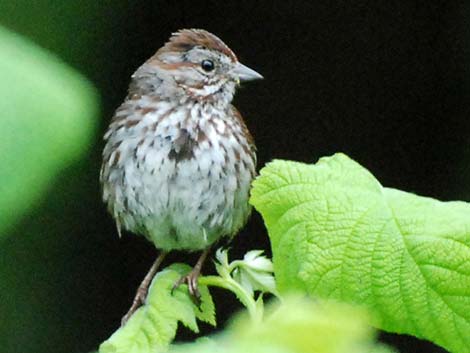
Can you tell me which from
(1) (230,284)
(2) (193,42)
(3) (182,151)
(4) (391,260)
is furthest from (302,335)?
(2) (193,42)

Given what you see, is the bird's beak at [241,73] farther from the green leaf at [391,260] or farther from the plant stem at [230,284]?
the green leaf at [391,260]

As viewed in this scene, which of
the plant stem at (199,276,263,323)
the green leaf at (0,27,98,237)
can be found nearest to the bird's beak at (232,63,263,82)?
the plant stem at (199,276,263,323)

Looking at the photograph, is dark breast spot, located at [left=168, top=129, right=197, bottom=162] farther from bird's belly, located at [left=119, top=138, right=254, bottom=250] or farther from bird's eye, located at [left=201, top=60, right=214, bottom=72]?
bird's eye, located at [left=201, top=60, right=214, bottom=72]

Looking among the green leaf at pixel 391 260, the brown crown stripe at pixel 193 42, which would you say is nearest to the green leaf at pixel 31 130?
the green leaf at pixel 391 260

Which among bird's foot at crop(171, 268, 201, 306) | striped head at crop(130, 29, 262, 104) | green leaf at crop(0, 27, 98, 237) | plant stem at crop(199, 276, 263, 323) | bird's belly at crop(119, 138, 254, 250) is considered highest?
green leaf at crop(0, 27, 98, 237)

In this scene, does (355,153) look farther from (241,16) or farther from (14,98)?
(14,98)

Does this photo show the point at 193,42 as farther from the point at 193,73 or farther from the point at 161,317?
the point at 161,317
